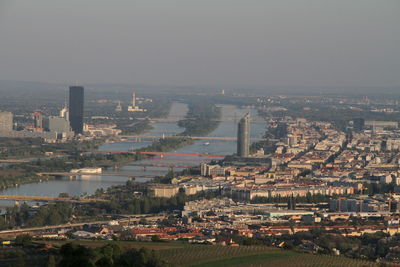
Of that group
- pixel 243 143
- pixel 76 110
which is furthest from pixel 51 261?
pixel 76 110

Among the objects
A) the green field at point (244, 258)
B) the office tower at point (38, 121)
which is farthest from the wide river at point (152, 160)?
the green field at point (244, 258)

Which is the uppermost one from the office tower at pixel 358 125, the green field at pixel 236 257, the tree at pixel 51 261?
the tree at pixel 51 261

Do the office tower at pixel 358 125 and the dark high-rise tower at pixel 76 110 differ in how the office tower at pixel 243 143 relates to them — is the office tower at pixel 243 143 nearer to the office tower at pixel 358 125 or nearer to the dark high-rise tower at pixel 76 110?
the office tower at pixel 358 125

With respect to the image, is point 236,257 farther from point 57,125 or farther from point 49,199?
point 57,125

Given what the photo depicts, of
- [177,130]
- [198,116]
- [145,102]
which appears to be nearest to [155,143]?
[177,130]

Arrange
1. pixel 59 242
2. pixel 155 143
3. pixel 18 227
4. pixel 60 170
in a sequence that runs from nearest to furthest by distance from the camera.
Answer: pixel 59 242 → pixel 18 227 → pixel 60 170 → pixel 155 143

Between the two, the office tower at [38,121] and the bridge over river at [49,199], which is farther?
the office tower at [38,121]

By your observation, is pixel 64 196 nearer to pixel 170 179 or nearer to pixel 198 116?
pixel 170 179
